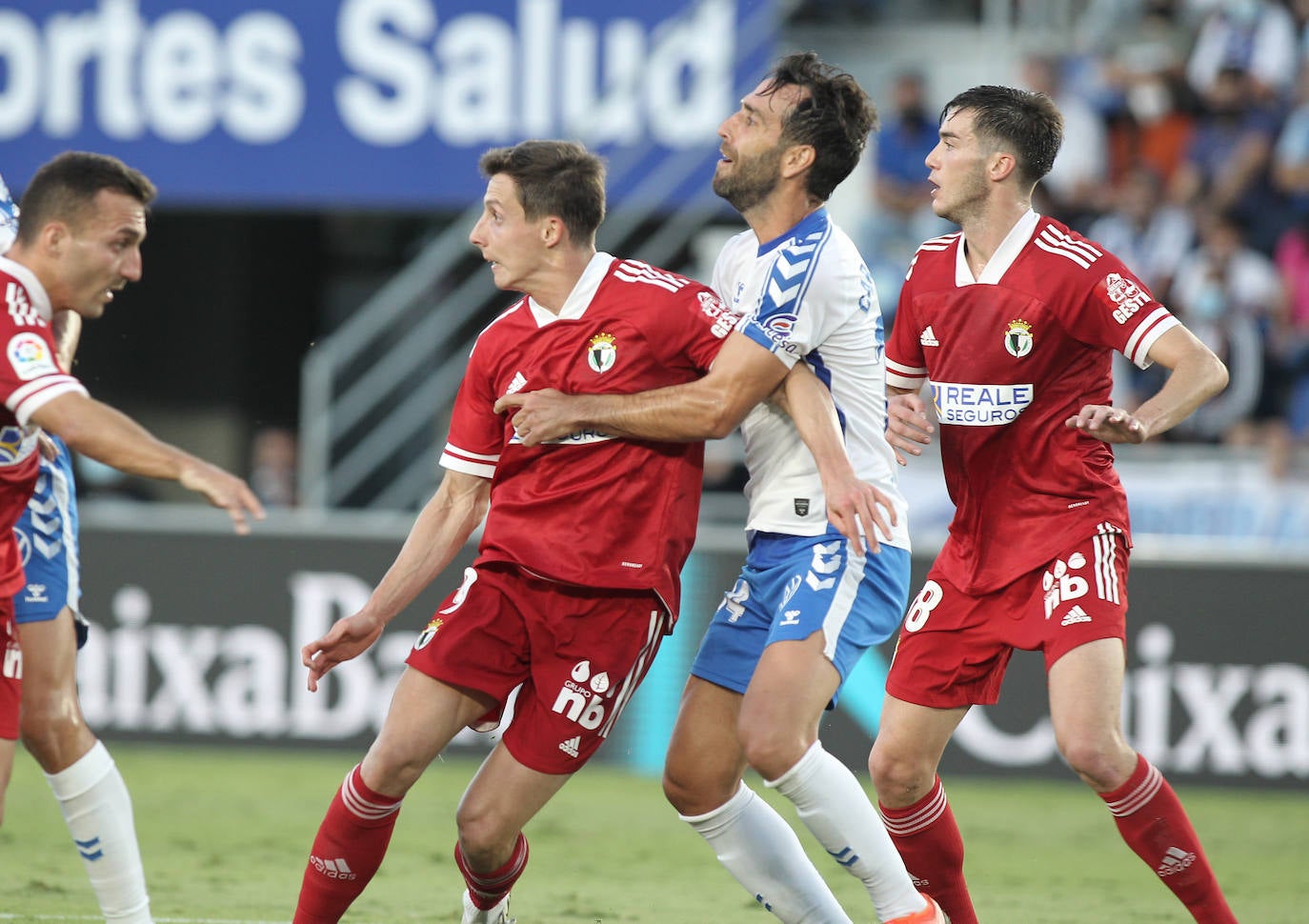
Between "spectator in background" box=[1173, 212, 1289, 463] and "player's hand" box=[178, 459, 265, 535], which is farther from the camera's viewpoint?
"spectator in background" box=[1173, 212, 1289, 463]

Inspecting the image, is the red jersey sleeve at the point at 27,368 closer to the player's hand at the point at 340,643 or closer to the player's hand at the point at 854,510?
the player's hand at the point at 340,643

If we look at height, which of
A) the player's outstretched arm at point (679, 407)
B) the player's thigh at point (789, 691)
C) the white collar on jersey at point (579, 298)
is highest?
the white collar on jersey at point (579, 298)

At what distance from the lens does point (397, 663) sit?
945 centimetres

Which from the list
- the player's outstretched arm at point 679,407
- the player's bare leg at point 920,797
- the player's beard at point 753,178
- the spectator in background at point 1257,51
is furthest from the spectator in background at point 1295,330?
the player's outstretched arm at point 679,407

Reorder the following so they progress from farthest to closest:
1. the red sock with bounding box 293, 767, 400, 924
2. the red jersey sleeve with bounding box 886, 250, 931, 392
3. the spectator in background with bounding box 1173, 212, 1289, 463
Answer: the spectator in background with bounding box 1173, 212, 1289, 463 → the red jersey sleeve with bounding box 886, 250, 931, 392 → the red sock with bounding box 293, 767, 400, 924

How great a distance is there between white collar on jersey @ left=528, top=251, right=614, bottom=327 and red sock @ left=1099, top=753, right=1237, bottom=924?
81.1 inches

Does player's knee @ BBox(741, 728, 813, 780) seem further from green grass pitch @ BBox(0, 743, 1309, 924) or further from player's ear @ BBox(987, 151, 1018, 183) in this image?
player's ear @ BBox(987, 151, 1018, 183)

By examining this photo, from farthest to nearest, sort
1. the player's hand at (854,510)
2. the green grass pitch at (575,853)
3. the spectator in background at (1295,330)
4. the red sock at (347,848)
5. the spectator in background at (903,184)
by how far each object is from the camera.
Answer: the spectator in background at (903,184)
the spectator in background at (1295,330)
the green grass pitch at (575,853)
the red sock at (347,848)
the player's hand at (854,510)

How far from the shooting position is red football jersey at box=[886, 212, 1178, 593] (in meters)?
5.11

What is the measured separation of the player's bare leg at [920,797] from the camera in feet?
16.8

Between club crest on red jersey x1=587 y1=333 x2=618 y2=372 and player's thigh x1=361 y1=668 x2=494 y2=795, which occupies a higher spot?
club crest on red jersey x1=587 y1=333 x2=618 y2=372

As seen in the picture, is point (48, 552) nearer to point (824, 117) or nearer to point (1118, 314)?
point (824, 117)

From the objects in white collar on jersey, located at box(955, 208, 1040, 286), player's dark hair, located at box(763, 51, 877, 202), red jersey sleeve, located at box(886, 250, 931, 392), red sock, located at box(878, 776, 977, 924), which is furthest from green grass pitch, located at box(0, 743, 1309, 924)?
player's dark hair, located at box(763, 51, 877, 202)

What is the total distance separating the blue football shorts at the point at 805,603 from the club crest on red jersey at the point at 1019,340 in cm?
68
